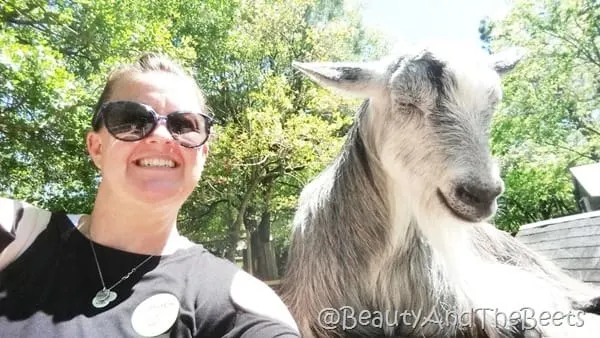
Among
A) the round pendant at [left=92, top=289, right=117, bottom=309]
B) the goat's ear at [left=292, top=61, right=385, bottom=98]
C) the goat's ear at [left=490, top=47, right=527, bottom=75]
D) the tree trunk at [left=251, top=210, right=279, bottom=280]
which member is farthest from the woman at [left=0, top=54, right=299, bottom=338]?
the tree trunk at [left=251, top=210, right=279, bottom=280]

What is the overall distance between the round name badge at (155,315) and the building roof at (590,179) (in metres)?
4.73

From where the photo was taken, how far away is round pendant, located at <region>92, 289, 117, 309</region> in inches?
38.9

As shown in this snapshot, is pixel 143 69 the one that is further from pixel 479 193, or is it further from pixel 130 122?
pixel 479 193

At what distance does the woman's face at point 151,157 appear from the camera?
1.12m

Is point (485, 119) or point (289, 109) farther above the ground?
point (289, 109)

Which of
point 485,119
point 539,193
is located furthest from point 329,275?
point 539,193

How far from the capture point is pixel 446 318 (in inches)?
64.2

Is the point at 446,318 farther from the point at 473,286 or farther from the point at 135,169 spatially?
the point at 135,169

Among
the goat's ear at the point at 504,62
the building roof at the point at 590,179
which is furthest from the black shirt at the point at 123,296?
the building roof at the point at 590,179

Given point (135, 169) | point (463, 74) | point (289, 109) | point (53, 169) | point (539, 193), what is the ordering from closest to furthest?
point (135, 169) < point (463, 74) < point (53, 169) < point (289, 109) < point (539, 193)

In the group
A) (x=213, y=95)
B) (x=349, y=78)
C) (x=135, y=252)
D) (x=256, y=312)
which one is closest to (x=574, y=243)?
(x=349, y=78)

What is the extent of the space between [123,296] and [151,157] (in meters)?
0.33

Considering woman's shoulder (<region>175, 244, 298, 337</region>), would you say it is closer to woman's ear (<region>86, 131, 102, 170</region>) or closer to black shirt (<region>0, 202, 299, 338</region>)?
black shirt (<region>0, 202, 299, 338</region>)

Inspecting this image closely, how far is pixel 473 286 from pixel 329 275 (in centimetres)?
53
